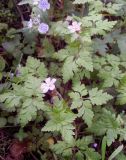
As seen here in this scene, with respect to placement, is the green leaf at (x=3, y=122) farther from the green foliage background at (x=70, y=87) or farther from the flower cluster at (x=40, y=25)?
the flower cluster at (x=40, y=25)

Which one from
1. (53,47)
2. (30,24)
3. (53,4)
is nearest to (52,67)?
(53,47)

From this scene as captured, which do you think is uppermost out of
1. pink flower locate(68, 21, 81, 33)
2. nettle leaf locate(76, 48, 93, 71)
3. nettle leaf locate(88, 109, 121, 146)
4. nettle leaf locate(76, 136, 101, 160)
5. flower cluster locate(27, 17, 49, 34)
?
pink flower locate(68, 21, 81, 33)

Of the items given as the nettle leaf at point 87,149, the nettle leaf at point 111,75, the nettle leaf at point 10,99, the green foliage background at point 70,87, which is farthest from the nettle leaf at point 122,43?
the nettle leaf at point 10,99

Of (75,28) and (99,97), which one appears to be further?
(75,28)

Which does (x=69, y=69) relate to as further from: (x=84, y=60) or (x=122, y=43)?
(x=122, y=43)

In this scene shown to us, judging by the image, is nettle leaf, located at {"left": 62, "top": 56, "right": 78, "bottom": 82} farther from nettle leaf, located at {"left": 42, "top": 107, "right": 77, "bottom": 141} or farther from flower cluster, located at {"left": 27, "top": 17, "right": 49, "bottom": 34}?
flower cluster, located at {"left": 27, "top": 17, "right": 49, "bottom": 34}

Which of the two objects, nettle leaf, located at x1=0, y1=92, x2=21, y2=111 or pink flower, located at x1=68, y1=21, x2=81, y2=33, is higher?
pink flower, located at x1=68, y1=21, x2=81, y2=33

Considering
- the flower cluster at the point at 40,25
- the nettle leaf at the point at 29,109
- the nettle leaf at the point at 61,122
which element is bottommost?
the nettle leaf at the point at 61,122

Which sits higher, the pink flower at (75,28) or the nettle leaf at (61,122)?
the pink flower at (75,28)

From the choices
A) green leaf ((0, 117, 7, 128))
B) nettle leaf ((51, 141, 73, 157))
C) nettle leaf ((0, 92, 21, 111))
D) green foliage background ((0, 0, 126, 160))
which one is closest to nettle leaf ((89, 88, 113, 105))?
green foliage background ((0, 0, 126, 160))

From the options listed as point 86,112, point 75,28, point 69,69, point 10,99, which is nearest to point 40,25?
point 75,28

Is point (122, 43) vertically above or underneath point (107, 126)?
above
